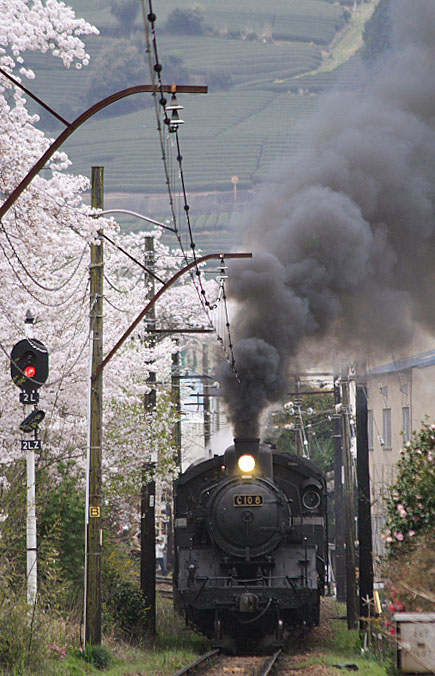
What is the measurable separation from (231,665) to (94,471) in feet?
11.0

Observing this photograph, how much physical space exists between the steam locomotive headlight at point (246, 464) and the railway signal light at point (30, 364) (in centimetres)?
341

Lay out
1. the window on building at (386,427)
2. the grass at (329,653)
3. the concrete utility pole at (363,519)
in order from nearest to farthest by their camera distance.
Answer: the grass at (329,653) < the concrete utility pole at (363,519) < the window on building at (386,427)

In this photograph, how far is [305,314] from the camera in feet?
51.1

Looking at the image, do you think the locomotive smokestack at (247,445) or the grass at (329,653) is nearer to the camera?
the grass at (329,653)

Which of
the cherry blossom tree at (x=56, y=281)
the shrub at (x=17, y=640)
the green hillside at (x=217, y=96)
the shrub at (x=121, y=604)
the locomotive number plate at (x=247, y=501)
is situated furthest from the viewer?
the green hillside at (x=217, y=96)

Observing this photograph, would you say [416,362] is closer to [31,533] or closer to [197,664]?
[197,664]

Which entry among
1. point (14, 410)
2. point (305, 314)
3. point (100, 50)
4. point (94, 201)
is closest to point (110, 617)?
point (14, 410)

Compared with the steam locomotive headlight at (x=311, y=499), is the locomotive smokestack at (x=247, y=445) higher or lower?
higher

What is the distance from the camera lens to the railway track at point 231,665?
41.1ft

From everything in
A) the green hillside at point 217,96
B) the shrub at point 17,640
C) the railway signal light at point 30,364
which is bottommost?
the shrub at point 17,640

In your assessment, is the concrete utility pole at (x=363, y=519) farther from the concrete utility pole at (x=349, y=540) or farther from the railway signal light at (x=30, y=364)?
the railway signal light at (x=30, y=364)

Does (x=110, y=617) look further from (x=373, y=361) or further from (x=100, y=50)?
(x=100, y=50)

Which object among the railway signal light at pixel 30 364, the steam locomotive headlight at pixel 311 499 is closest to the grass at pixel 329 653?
the steam locomotive headlight at pixel 311 499

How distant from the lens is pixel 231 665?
13.5m
